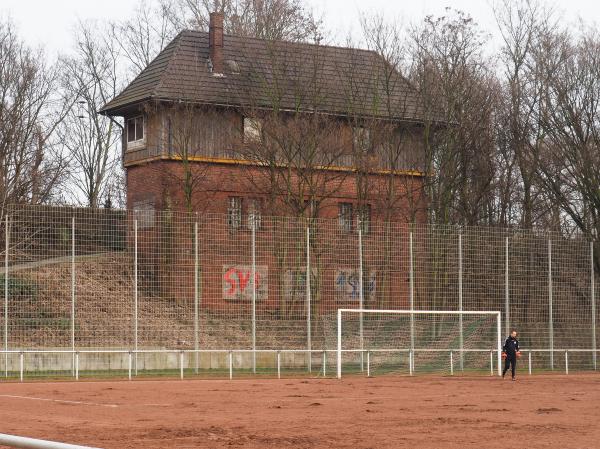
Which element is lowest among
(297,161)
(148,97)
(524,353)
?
(524,353)

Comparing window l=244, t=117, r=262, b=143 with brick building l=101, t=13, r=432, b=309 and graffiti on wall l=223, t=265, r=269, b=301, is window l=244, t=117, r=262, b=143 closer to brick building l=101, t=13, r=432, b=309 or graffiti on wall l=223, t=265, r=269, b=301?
brick building l=101, t=13, r=432, b=309

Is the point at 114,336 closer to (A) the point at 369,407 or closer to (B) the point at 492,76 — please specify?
(A) the point at 369,407

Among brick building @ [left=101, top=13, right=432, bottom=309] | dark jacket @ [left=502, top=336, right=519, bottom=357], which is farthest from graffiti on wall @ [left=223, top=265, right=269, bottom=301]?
dark jacket @ [left=502, top=336, right=519, bottom=357]

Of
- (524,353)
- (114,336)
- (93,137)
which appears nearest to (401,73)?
(524,353)

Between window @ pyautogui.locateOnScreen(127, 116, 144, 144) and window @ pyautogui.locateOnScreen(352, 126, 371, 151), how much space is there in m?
9.36

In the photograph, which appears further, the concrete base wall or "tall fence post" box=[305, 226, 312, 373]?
"tall fence post" box=[305, 226, 312, 373]

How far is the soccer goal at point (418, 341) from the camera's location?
123 feet

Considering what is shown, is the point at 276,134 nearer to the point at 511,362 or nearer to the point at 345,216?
the point at 345,216

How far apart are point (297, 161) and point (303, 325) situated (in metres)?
9.98

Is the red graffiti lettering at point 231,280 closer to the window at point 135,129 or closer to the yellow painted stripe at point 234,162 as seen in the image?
the yellow painted stripe at point 234,162

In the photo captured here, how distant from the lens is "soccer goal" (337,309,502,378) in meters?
37.6

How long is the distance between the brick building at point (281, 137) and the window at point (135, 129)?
5 cm

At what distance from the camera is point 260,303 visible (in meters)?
37.4

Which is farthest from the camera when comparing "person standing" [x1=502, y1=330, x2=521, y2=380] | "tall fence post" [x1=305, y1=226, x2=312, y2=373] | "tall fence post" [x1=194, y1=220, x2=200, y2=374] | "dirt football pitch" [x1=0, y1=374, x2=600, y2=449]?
"tall fence post" [x1=305, y1=226, x2=312, y2=373]
